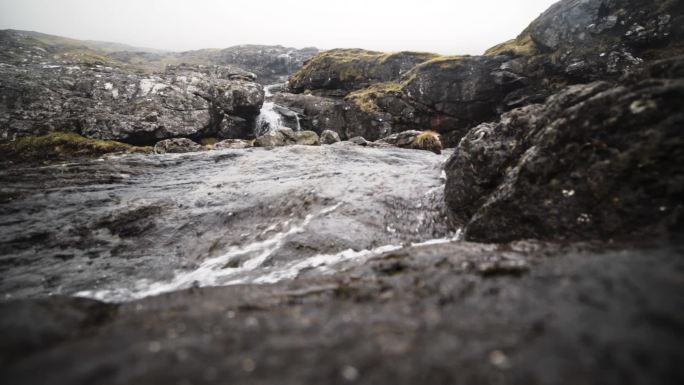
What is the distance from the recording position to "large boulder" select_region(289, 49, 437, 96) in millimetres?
42406

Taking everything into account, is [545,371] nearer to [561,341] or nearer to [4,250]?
[561,341]

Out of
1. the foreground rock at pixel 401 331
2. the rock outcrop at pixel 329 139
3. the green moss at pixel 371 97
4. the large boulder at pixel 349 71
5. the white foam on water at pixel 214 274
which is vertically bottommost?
the white foam on water at pixel 214 274

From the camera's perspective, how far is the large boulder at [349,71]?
4241 cm

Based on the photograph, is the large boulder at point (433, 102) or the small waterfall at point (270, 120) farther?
the small waterfall at point (270, 120)

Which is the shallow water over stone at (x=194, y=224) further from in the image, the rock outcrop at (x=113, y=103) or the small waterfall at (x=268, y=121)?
the small waterfall at (x=268, y=121)

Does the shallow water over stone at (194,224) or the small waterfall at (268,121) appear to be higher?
the small waterfall at (268,121)

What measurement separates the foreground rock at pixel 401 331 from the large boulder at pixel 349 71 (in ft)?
137

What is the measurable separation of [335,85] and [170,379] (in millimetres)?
46770

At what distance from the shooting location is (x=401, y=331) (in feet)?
9.41

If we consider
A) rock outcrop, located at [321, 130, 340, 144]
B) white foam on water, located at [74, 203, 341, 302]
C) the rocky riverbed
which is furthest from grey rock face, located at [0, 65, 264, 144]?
white foam on water, located at [74, 203, 341, 302]

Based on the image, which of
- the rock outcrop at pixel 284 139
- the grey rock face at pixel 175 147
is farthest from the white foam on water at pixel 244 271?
the grey rock face at pixel 175 147

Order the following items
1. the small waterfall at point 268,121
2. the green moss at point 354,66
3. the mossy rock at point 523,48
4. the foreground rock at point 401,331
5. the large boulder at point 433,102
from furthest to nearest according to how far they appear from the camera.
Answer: the green moss at point 354,66
the small waterfall at point 268,121
the large boulder at point 433,102
the mossy rock at point 523,48
the foreground rock at point 401,331

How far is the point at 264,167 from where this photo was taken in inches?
618

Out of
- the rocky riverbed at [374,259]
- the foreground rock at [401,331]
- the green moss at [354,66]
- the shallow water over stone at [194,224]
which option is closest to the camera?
the foreground rock at [401,331]
